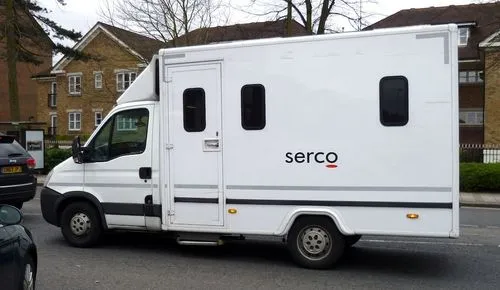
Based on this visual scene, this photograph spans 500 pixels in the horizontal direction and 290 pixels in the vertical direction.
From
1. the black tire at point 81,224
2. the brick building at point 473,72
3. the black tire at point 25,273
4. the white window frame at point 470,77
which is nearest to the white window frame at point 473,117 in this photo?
the brick building at point 473,72

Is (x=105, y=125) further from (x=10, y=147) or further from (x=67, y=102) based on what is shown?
(x=67, y=102)

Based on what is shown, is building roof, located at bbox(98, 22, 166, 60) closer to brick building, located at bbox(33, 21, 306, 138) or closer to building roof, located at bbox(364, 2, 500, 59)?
brick building, located at bbox(33, 21, 306, 138)

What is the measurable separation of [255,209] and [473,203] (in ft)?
31.9

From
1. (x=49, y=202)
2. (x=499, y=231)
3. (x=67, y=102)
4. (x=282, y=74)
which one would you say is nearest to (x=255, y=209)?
(x=282, y=74)

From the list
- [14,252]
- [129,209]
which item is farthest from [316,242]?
[14,252]

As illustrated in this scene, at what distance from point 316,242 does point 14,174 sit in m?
6.50

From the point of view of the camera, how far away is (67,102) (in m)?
48.7

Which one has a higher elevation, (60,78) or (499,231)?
(60,78)

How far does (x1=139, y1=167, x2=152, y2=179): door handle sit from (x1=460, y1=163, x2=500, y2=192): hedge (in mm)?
12496

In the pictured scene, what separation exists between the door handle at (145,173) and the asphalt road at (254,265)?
1.13 meters

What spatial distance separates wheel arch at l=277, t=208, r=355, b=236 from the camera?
6.59 meters

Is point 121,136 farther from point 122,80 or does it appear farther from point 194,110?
point 122,80

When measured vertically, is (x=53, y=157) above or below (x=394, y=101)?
below

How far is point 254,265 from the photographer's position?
23.4ft
